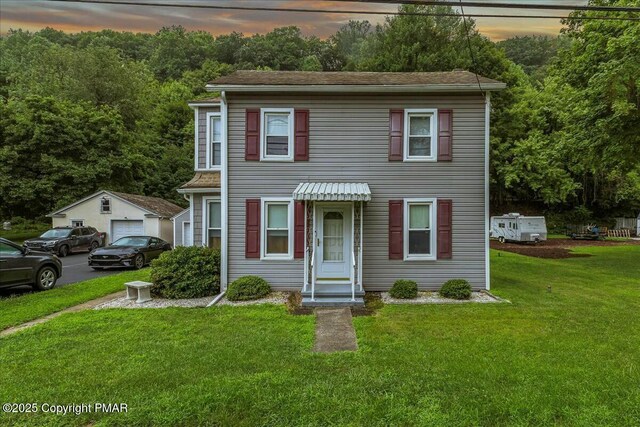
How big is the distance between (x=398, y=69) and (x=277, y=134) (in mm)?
20242

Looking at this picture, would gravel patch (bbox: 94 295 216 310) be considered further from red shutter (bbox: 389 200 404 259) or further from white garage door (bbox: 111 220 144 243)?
white garage door (bbox: 111 220 144 243)

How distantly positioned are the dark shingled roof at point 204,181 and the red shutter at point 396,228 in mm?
5199

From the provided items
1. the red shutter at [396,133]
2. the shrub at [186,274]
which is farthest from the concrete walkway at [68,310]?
the red shutter at [396,133]

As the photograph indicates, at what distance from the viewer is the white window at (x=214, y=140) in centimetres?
1140

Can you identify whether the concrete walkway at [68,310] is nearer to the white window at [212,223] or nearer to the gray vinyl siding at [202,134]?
the white window at [212,223]

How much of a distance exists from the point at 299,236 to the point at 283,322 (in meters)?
3.17

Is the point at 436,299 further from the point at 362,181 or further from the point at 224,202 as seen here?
the point at 224,202

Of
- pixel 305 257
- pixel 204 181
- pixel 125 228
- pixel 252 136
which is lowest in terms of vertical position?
pixel 305 257

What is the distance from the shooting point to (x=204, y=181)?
11.3 meters

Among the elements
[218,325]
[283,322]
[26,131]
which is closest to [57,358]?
[218,325]

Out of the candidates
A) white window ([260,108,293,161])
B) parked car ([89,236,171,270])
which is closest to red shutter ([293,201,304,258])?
white window ([260,108,293,161])

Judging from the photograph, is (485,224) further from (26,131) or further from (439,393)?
(26,131)

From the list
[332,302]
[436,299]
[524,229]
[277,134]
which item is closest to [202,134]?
[277,134]

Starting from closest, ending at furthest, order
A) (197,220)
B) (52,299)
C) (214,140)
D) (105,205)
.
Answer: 1. (52,299)
2. (197,220)
3. (214,140)
4. (105,205)
